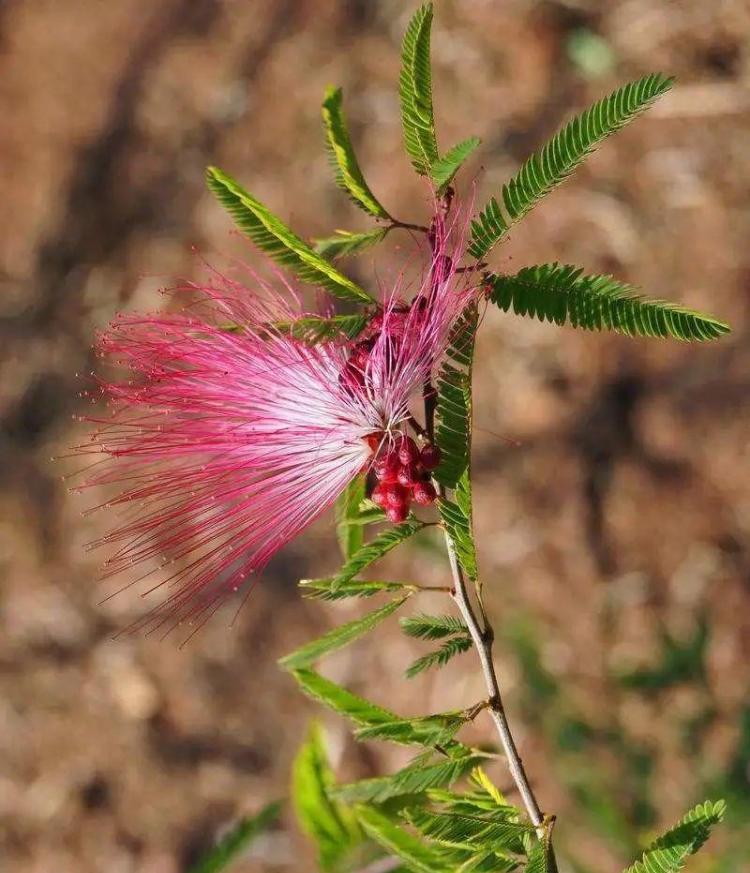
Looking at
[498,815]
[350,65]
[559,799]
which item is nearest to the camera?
[498,815]

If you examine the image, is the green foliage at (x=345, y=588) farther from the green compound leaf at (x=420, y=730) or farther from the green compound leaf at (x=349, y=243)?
the green compound leaf at (x=349, y=243)

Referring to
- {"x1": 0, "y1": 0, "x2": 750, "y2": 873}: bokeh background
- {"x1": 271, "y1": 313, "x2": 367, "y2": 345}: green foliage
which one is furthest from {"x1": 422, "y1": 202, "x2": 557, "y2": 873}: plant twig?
{"x1": 0, "y1": 0, "x2": 750, "y2": 873}: bokeh background

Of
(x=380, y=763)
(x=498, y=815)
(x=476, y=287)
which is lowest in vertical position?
(x=380, y=763)

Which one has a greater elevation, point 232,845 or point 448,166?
point 448,166

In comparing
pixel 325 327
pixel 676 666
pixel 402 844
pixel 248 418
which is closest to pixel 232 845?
pixel 402 844

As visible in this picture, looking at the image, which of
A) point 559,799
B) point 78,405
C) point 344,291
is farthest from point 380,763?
point 344,291

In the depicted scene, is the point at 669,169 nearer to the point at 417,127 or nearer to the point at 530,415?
the point at 530,415

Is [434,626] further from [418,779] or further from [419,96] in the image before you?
[419,96]
